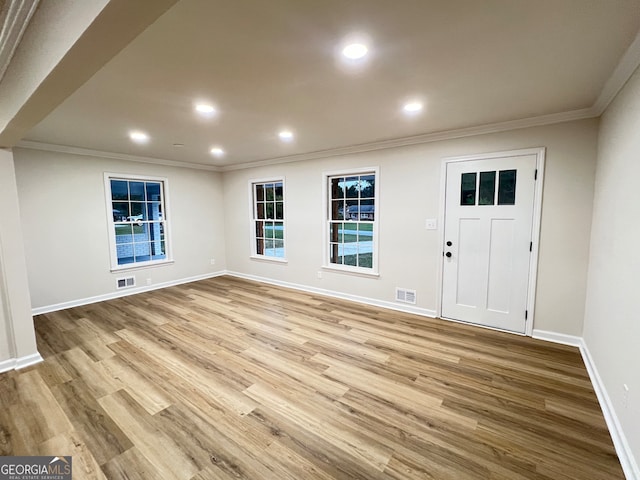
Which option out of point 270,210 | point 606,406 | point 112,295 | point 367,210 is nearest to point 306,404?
point 606,406

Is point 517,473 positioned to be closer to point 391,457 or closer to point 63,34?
point 391,457

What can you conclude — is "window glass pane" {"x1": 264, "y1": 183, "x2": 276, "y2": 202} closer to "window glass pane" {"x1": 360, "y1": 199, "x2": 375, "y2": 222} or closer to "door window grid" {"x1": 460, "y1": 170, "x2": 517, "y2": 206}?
"window glass pane" {"x1": 360, "y1": 199, "x2": 375, "y2": 222}

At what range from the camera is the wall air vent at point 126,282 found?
16.3 feet

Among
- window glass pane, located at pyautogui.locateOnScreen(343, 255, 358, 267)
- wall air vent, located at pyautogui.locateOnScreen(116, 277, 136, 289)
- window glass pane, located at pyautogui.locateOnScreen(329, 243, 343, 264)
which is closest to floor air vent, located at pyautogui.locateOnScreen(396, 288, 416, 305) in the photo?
window glass pane, located at pyautogui.locateOnScreen(343, 255, 358, 267)

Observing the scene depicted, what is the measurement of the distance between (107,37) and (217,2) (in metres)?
0.53

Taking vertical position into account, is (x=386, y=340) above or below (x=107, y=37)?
below

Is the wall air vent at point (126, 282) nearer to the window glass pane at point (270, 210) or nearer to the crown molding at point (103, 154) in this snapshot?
the crown molding at point (103, 154)

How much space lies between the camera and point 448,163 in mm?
3680

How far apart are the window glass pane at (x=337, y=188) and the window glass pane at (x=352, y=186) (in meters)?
0.10

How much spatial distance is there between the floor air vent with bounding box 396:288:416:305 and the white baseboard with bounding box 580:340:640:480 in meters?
1.88

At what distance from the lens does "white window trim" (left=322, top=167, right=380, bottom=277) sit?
4.32 m

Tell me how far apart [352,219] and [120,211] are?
4101 millimetres

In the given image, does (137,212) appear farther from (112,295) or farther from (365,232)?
(365,232)

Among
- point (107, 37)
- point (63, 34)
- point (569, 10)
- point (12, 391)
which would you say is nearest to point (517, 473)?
point (569, 10)
